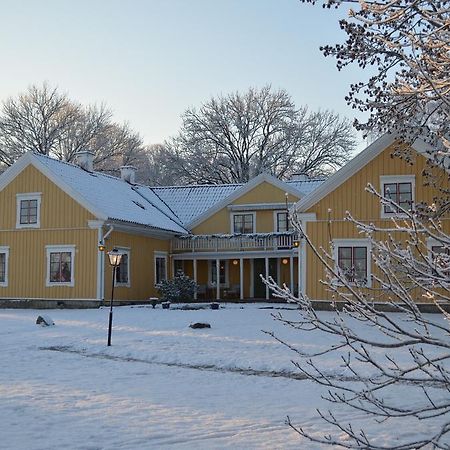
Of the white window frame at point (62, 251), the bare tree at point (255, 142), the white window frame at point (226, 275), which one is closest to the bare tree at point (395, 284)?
the white window frame at point (62, 251)

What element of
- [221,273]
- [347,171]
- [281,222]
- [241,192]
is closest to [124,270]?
[221,273]

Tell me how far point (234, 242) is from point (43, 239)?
7683 mm

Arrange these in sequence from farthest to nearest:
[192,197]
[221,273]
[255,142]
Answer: [255,142], [192,197], [221,273]

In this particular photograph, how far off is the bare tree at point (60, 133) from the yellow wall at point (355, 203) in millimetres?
26245

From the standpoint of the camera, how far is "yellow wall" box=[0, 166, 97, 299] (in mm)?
23766

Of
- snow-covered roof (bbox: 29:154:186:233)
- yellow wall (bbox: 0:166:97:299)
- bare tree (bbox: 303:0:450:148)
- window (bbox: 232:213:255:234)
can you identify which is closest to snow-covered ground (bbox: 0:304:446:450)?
bare tree (bbox: 303:0:450:148)

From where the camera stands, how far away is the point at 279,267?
2839 centimetres

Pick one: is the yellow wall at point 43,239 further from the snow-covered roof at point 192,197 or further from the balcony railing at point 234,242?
the snow-covered roof at point 192,197

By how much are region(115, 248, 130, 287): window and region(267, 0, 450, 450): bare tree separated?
13080 mm

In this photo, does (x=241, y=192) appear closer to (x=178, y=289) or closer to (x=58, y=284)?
(x=178, y=289)

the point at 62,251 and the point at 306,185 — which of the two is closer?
the point at 62,251

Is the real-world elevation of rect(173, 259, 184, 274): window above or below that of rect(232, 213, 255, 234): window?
below

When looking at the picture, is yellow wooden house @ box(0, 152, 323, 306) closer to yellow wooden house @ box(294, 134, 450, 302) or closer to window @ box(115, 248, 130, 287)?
window @ box(115, 248, 130, 287)

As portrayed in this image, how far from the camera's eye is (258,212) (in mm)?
28562
